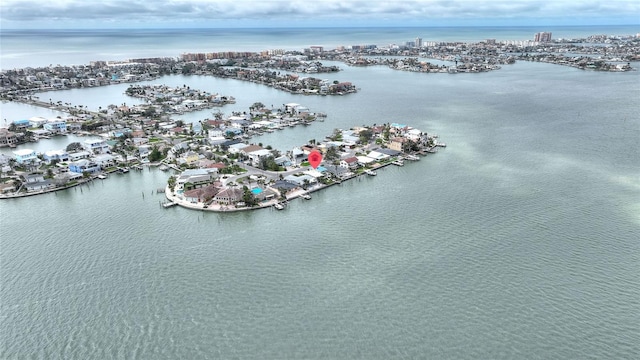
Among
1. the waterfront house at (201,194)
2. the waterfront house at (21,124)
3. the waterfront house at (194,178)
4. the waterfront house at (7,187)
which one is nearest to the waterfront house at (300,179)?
the waterfront house at (201,194)

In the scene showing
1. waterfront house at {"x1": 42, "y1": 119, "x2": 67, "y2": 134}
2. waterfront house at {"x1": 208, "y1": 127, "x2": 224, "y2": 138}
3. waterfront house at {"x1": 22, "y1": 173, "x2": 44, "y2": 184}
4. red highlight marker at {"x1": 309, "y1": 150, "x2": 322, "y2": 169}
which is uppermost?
waterfront house at {"x1": 42, "y1": 119, "x2": 67, "y2": 134}

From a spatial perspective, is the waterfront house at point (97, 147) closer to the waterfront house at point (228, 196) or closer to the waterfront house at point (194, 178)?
the waterfront house at point (194, 178)

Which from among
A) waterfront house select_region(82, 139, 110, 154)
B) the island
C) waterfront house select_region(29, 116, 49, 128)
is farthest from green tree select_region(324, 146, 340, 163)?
waterfront house select_region(29, 116, 49, 128)

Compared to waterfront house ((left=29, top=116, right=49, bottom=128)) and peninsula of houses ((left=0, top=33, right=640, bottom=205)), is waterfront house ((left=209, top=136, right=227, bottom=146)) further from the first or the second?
waterfront house ((left=29, top=116, right=49, bottom=128))

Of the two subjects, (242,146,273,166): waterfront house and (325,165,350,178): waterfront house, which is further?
(242,146,273,166): waterfront house

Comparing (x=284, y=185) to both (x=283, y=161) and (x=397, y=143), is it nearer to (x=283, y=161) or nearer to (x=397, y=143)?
(x=283, y=161)

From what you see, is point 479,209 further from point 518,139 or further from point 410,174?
point 518,139

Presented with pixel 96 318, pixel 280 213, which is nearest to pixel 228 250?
pixel 280 213

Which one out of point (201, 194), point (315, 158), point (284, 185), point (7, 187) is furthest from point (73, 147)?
point (315, 158)
